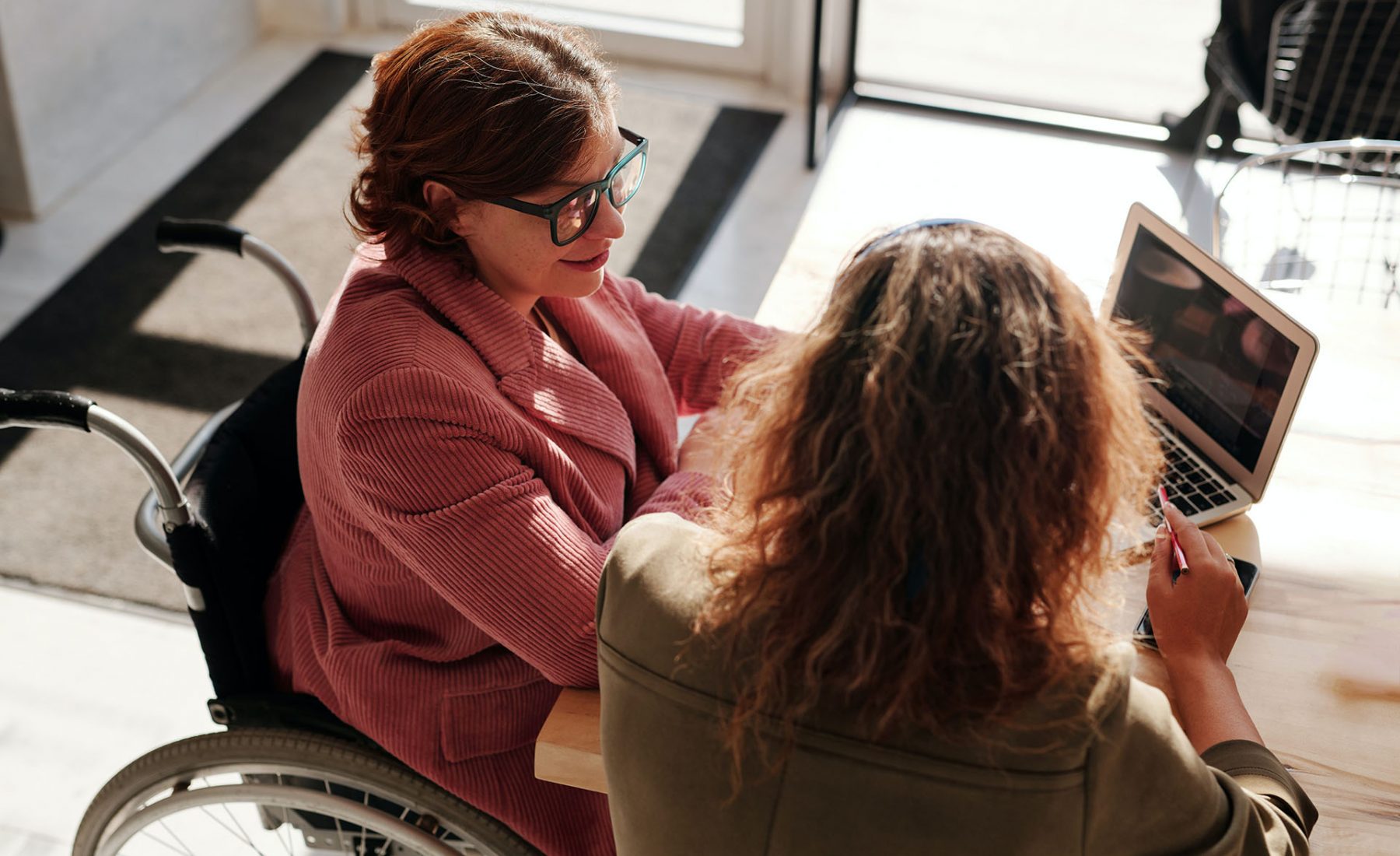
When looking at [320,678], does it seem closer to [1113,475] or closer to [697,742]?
[697,742]

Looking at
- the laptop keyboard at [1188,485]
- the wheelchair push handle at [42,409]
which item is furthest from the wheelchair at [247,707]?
the laptop keyboard at [1188,485]

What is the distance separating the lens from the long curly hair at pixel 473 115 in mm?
1259

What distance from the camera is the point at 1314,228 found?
10.4 ft

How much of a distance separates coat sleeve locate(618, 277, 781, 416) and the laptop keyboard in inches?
20.4

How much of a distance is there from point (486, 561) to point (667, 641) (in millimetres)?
323

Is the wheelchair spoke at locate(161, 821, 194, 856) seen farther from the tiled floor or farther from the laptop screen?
the laptop screen

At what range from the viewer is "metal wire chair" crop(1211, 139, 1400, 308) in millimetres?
2629

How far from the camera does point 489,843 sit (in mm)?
1335

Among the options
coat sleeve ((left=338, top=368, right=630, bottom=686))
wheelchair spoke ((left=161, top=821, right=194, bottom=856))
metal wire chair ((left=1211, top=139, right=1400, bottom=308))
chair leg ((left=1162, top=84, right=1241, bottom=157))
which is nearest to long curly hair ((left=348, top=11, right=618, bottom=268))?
coat sleeve ((left=338, top=368, right=630, bottom=686))

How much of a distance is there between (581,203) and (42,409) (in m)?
0.56

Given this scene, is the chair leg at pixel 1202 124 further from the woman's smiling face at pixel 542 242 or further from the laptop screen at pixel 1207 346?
the woman's smiling face at pixel 542 242

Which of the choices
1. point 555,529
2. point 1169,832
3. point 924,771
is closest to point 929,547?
point 924,771

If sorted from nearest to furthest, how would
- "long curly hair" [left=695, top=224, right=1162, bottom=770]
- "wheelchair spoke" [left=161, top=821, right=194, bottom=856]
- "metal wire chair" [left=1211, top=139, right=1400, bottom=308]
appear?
1. "long curly hair" [left=695, top=224, right=1162, bottom=770]
2. "wheelchair spoke" [left=161, top=821, right=194, bottom=856]
3. "metal wire chair" [left=1211, top=139, right=1400, bottom=308]

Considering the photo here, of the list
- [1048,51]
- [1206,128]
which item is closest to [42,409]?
[1206,128]
